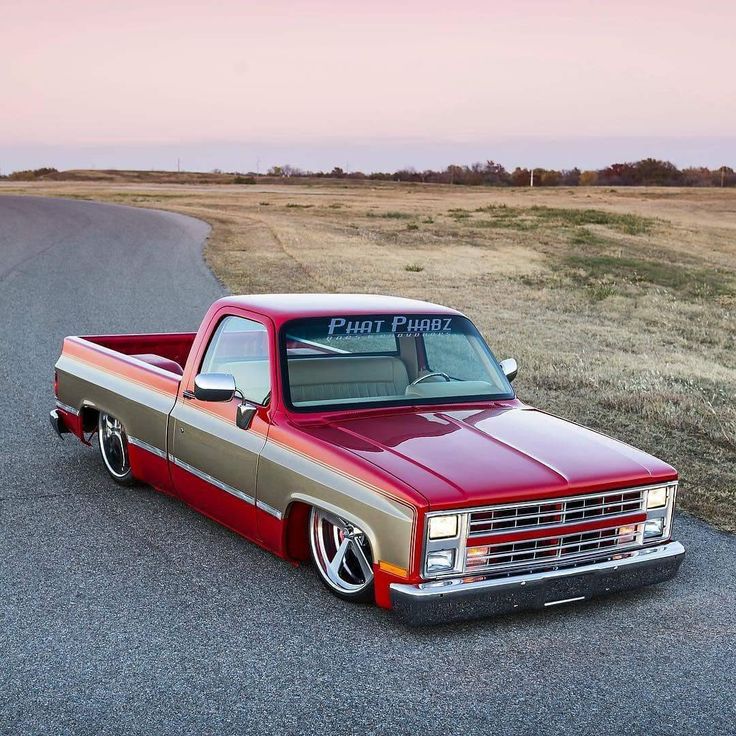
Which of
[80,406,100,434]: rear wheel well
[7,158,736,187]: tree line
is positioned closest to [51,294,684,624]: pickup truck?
[80,406,100,434]: rear wheel well

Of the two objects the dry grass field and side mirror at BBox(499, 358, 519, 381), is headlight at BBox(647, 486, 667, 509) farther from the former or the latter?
the dry grass field

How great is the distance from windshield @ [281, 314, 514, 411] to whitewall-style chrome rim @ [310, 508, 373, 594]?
69 centimetres

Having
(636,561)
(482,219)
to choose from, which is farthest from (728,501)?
(482,219)

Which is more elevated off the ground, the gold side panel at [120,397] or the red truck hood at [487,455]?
the red truck hood at [487,455]

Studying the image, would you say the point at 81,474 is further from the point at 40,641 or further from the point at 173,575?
the point at 40,641

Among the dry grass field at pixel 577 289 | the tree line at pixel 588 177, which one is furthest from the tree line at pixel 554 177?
the dry grass field at pixel 577 289

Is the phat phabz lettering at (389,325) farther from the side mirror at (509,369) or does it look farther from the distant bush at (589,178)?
the distant bush at (589,178)

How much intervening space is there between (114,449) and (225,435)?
5.58ft

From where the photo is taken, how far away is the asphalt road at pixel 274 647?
413 cm

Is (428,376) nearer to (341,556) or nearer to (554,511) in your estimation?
(341,556)

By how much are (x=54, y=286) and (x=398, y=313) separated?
1453 cm

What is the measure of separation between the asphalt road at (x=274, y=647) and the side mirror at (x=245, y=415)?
763 mm

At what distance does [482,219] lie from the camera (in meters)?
45.3

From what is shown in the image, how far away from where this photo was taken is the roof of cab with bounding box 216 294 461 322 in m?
6.09
